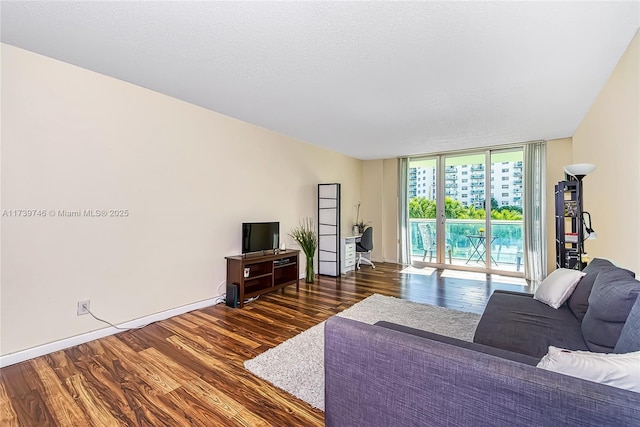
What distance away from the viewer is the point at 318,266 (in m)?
5.42

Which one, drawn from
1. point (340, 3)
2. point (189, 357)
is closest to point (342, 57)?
point (340, 3)

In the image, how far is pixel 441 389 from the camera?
0.98 meters

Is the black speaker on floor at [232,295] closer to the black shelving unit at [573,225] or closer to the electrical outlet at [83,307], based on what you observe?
the electrical outlet at [83,307]

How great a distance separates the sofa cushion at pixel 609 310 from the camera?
59.1 inches

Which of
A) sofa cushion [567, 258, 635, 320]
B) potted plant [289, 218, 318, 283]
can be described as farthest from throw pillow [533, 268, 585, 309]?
potted plant [289, 218, 318, 283]

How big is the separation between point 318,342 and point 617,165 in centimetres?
304

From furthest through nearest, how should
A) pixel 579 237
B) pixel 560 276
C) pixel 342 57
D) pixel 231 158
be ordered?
pixel 231 158, pixel 579 237, pixel 560 276, pixel 342 57

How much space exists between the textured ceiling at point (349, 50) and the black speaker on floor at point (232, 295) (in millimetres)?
2243

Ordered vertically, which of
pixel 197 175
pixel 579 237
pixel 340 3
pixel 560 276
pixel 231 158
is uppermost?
pixel 340 3

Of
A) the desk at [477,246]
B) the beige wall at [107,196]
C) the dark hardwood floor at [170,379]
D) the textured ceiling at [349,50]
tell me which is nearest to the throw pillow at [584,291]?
the dark hardwood floor at [170,379]

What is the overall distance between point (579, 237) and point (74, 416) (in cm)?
465

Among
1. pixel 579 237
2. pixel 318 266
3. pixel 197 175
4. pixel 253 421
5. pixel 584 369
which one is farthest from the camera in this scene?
pixel 318 266

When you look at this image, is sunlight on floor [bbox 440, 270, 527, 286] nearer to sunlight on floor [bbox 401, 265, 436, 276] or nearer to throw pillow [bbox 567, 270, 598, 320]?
sunlight on floor [bbox 401, 265, 436, 276]

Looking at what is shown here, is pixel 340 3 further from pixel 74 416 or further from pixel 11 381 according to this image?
pixel 11 381
